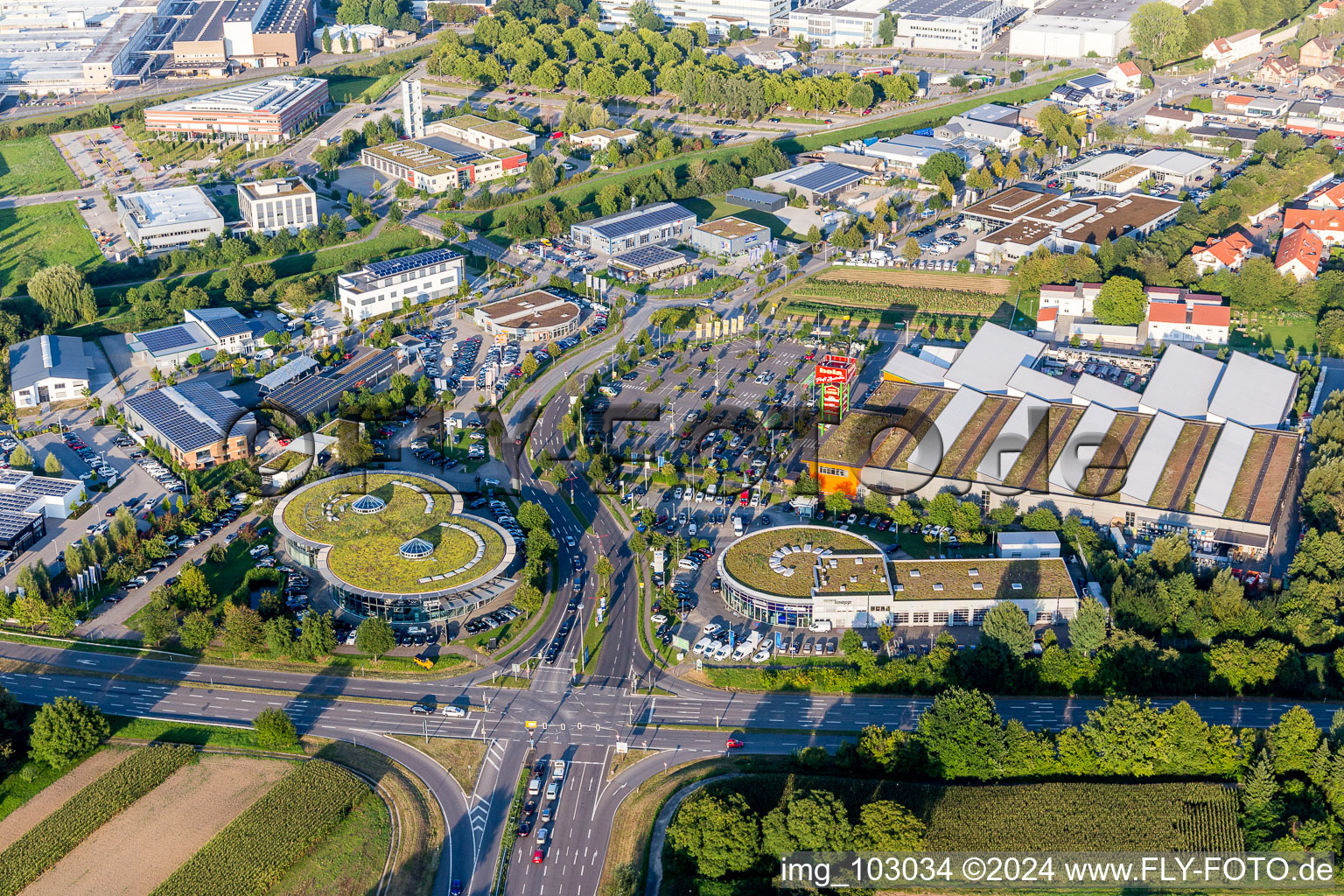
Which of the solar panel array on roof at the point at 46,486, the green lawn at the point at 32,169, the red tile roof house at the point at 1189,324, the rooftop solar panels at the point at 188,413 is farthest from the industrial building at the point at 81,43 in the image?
the red tile roof house at the point at 1189,324

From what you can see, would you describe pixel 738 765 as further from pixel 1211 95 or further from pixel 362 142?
pixel 1211 95

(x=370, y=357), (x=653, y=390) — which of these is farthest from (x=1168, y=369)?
(x=370, y=357)

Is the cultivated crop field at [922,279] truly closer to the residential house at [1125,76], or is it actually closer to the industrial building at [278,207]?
the industrial building at [278,207]

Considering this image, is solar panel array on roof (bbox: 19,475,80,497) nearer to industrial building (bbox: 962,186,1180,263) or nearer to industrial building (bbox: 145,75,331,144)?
industrial building (bbox: 962,186,1180,263)

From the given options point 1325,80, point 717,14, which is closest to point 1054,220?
point 1325,80

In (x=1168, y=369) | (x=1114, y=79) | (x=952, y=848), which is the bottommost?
(x=952, y=848)

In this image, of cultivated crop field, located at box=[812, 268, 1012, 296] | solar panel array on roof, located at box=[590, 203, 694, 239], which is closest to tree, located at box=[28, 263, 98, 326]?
solar panel array on roof, located at box=[590, 203, 694, 239]
